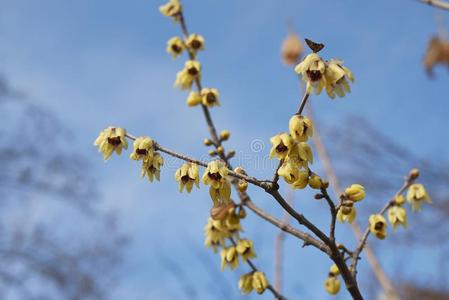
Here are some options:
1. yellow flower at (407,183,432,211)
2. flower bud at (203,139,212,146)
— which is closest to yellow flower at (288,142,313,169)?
flower bud at (203,139,212,146)

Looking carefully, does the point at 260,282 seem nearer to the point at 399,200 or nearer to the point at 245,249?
the point at 245,249

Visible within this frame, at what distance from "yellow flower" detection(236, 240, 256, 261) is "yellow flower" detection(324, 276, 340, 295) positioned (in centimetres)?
28

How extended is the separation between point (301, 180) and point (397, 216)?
745 mm

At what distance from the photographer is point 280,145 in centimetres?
121

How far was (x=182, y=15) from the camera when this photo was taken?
7.63 feet

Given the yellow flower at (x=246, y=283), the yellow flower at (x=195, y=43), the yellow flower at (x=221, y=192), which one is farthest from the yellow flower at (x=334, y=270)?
the yellow flower at (x=195, y=43)

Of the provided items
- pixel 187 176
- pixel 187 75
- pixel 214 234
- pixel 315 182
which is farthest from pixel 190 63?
pixel 315 182

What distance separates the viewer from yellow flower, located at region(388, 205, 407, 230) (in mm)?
1798

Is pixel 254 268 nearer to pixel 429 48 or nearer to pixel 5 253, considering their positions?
pixel 429 48

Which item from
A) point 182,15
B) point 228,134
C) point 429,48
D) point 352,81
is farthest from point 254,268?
point 429,48

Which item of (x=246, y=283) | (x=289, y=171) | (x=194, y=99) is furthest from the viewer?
(x=194, y=99)

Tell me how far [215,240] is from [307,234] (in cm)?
61

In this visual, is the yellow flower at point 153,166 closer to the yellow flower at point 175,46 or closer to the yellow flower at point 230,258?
the yellow flower at point 230,258

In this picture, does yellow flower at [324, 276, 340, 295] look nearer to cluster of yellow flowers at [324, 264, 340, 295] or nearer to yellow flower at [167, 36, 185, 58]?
cluster of yellow flowers at [324, 264, 340, 295]
